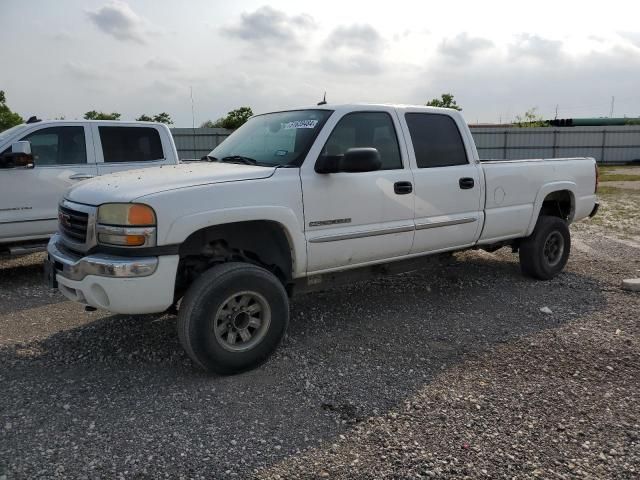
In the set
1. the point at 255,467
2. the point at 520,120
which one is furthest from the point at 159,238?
the point at 520,120

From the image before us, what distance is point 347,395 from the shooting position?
144 inches

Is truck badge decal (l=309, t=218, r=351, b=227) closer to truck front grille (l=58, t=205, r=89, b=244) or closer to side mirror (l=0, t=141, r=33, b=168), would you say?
truck front grille (l=58, t=205, r=89, b=244)

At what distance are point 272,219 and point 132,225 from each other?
96 cm

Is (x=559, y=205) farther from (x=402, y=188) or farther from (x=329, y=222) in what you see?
(x=329, y=222)

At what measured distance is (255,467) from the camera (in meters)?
2.89

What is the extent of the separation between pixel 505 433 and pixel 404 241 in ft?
6.64

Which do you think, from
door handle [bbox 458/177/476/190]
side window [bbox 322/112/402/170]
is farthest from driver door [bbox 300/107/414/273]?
door handle [bbox 458/177/476/190]

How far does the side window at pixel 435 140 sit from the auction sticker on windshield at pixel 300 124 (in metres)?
1.00

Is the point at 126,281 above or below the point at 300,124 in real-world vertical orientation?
below

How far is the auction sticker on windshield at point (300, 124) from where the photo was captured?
14.9ft

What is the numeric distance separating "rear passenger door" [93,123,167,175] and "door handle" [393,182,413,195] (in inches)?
164

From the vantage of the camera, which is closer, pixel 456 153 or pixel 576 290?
pixel 456 153

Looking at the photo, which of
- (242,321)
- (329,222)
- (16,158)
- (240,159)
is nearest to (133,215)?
(242,321)

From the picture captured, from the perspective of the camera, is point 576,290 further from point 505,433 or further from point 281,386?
point 281,386
